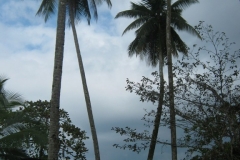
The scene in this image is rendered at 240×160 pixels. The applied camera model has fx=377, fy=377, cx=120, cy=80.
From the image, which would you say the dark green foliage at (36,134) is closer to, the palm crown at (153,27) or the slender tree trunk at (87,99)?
the slender tree trunk at (87,99)

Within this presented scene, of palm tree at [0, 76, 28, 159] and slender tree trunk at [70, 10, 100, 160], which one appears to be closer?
palm tree at [0, 76, 28, 159]

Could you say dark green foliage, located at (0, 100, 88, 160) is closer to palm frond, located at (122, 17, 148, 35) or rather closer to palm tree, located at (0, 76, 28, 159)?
palm tree, located at (0, 76, 28, 159)

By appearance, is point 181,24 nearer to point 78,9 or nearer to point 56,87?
point 78,9

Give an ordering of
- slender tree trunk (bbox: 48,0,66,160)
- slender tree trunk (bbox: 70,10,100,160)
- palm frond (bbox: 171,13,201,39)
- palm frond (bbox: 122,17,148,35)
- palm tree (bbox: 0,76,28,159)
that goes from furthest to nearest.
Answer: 1. palm frond (bbox: 122,17,148,35)
2. palm frond (bbox: 171,13,201,39)
3. slender tree trunk (bbox: 70,10,100,160)
4. palm tree (bbox: 0,76,28,159)
5. slender tree trunk (bbox: 48,0,66,160)

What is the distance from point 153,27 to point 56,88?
54.3 feet

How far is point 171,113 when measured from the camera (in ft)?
41.2

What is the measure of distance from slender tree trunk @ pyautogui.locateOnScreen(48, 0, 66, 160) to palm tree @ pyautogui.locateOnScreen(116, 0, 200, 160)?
13811 mm

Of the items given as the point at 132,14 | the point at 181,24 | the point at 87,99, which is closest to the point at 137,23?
the point at 132,14

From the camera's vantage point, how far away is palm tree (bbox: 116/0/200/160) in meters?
26.5

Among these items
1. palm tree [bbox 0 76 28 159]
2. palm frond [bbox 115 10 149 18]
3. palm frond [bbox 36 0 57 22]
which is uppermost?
palm frond [bbox 115 10 149 18]

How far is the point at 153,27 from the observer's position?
2709cm

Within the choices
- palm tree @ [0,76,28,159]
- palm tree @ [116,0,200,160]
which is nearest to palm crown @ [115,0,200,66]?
palm tree @ [116,0,200,160]

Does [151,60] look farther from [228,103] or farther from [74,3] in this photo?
[228,103]

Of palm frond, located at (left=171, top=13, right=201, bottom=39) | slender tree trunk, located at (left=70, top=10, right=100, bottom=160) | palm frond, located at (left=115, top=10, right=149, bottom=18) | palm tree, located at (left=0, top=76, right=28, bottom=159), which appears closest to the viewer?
palm tree, located at (left=0, top=76, right=28, bottom=159)
